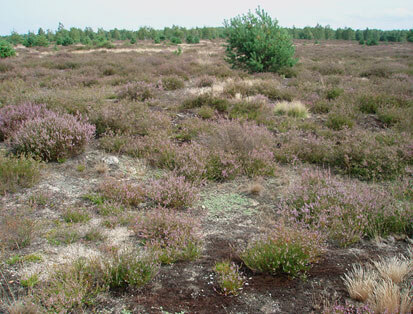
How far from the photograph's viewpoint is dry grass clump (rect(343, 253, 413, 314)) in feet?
8.59

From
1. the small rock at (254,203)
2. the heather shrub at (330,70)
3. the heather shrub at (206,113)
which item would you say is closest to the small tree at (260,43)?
the heather shrub at (330,70)

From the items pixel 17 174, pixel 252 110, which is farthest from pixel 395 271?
pixel 252 110

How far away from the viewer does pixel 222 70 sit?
15953mm

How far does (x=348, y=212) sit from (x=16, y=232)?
416cm

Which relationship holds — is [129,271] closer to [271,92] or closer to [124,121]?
[124,121]

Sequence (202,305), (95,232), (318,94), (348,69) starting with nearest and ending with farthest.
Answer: (202,305)
(95,232)
(318,94)
(348,69)

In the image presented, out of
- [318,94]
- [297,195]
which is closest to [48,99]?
[297,195]

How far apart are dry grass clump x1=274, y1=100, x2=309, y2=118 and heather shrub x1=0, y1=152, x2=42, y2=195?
6893 millimetres

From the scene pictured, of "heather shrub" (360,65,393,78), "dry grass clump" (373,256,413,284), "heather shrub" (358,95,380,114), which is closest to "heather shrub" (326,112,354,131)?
"heather shrub" (358,95,380,114)

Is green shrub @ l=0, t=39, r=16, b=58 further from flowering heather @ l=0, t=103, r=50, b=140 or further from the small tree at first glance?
flowering heather @ l=0, t=103, r=50, b=140

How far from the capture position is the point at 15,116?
23.8ft

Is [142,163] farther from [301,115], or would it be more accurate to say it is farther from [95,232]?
[301,115]

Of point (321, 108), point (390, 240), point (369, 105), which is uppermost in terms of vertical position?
point (369, 105)

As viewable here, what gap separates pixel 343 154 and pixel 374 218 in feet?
7.72
